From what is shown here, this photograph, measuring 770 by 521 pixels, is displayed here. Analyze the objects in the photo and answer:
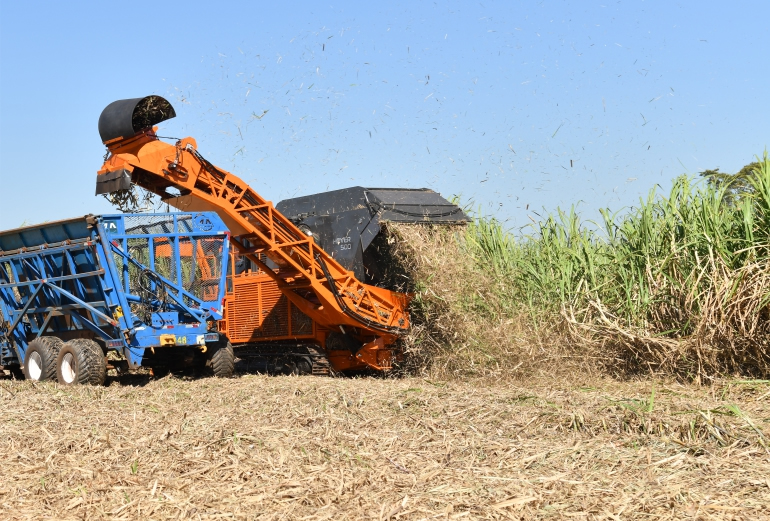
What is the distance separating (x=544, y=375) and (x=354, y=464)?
389 centimetres

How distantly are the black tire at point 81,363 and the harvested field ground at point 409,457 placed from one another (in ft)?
7.77

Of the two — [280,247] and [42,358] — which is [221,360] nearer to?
[280,247]

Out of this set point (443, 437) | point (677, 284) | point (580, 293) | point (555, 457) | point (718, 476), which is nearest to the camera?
point (718, 476)

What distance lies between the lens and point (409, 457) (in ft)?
15.8

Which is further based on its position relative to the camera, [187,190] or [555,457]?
[187,190]

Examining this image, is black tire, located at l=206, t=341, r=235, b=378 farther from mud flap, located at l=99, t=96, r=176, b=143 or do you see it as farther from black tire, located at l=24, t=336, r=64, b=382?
mud flap, located at l=99, t=96, r=176, b=143

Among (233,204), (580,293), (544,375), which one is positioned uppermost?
(233,204)

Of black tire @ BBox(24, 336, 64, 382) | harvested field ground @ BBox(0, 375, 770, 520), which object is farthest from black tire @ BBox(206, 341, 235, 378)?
harvested field ground @ BBox(0, 375, 770, 520)

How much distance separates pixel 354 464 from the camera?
474 cm

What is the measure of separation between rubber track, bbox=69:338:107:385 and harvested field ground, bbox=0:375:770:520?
7.73ft

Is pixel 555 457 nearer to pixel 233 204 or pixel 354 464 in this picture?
pixel 354 464

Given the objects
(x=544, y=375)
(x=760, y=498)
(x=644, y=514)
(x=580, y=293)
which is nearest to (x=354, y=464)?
(x=644, y=514)

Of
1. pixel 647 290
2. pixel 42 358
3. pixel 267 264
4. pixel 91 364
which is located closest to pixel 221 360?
pixel 267 264

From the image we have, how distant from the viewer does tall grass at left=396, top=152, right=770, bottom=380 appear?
7383 millimetres
